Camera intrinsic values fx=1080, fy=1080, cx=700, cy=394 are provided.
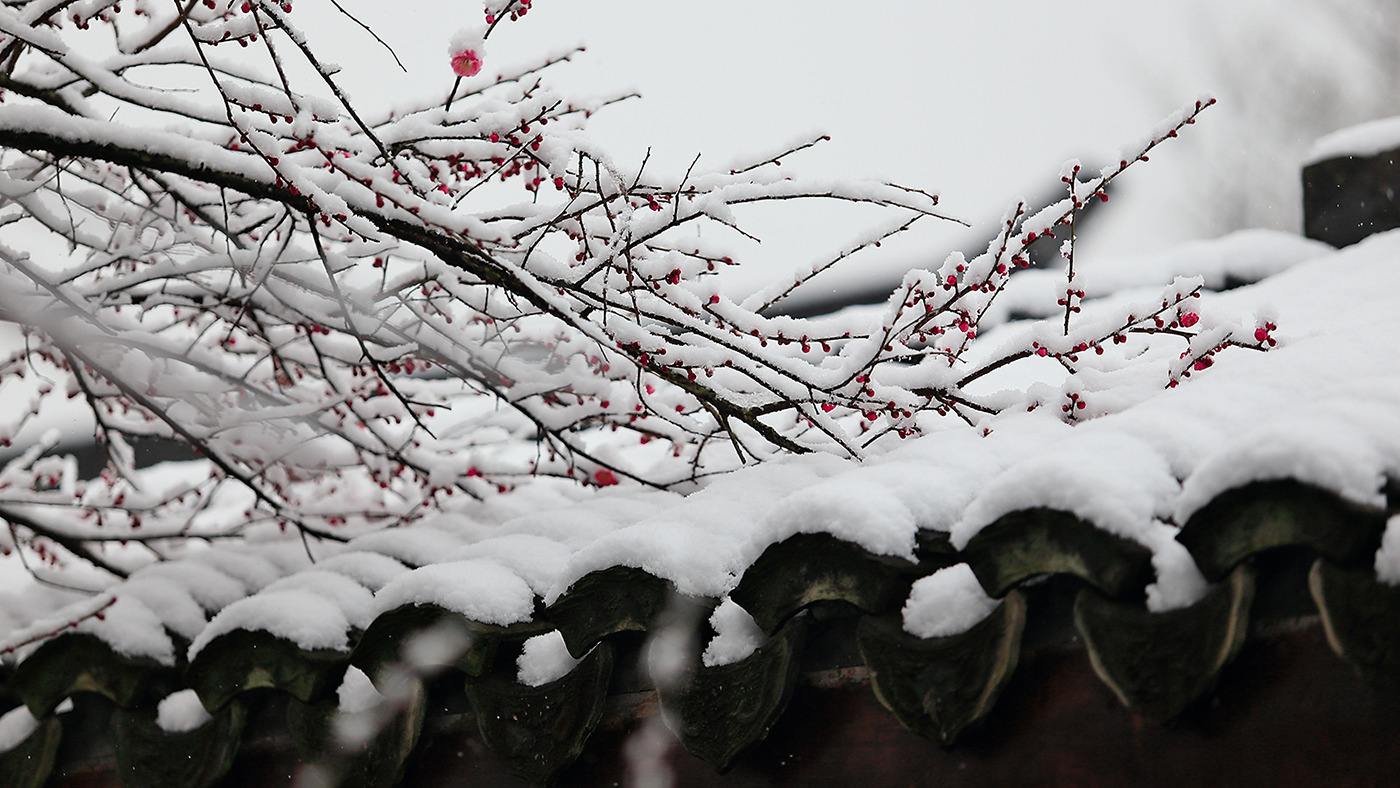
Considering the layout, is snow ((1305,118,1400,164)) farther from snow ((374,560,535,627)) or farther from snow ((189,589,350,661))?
snow ((189,589,350,661))

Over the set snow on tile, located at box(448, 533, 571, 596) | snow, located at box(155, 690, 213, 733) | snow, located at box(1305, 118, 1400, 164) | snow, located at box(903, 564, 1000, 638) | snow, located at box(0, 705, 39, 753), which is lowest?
snow, located at box(1305, 118, 1400, 164)

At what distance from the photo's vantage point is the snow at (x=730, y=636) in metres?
1.77

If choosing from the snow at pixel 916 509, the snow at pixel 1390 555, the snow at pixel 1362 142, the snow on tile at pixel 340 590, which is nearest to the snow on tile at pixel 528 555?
the snow at pixel 916 509

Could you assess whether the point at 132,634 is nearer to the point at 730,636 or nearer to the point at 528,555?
the point at 528,555

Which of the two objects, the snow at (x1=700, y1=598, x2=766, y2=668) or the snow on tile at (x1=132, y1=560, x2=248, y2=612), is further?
the snow on tile at (x1=132, y1=560, x2=248, y2=612)

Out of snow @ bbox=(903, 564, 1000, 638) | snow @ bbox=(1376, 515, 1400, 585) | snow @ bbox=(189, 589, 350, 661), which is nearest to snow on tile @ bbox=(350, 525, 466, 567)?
snow @ bbox=(189, 589, 350, 661)

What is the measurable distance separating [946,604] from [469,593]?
0.83 meters

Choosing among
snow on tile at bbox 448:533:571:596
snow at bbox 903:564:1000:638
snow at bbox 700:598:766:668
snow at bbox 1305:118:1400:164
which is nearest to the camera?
snow at bbox 903:564:1000:638

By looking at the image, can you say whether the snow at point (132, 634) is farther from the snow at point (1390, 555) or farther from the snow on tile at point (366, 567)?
the snow at point (1390, 555)

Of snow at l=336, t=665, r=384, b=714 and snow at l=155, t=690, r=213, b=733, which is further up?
snow at l=155, t=690, r=213, b=733

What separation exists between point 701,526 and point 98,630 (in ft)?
4.36

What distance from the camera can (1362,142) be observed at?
442 cm

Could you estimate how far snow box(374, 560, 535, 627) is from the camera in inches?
74.2

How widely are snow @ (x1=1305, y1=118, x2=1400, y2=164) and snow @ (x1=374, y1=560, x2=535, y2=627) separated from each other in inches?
160
